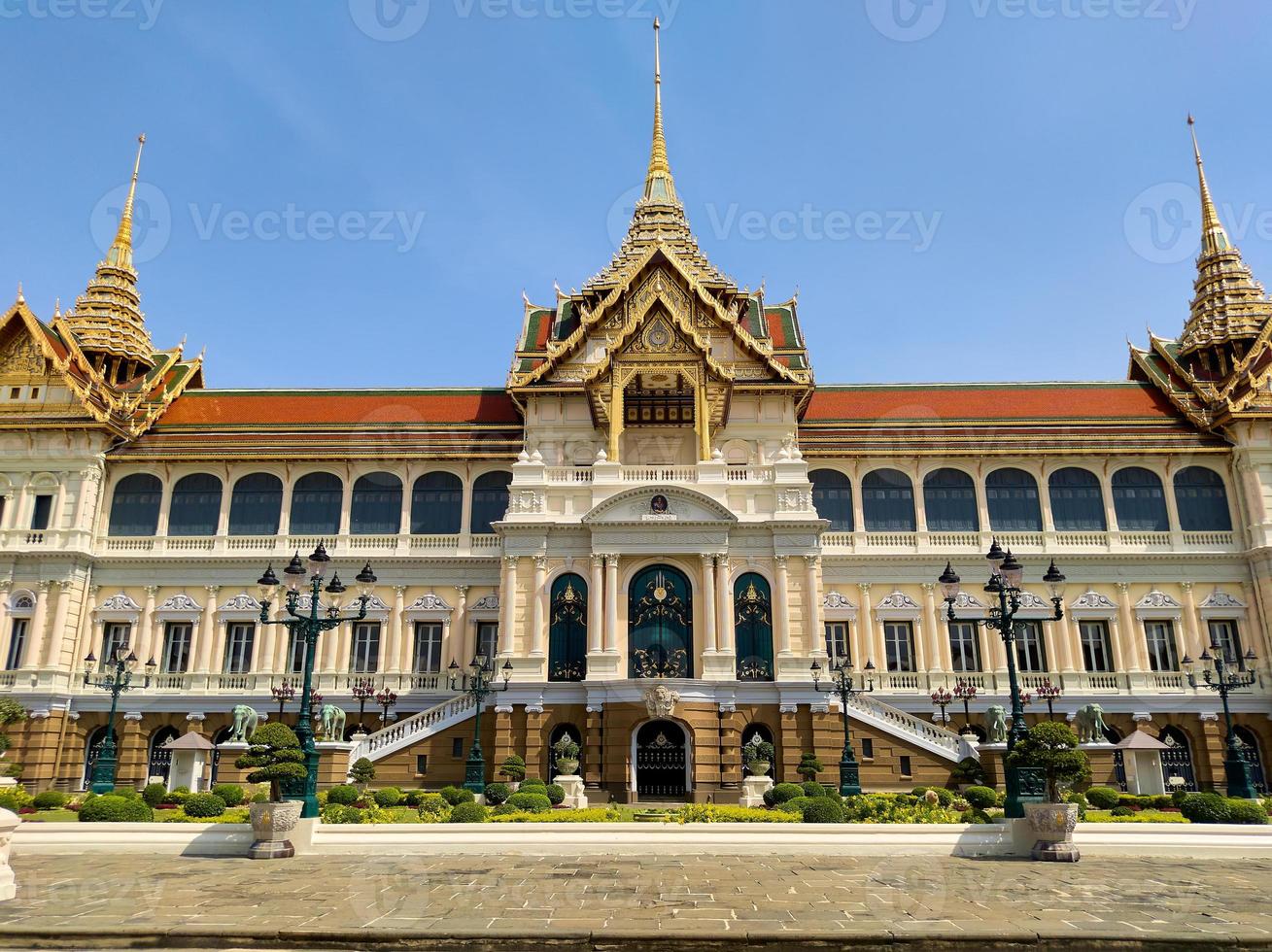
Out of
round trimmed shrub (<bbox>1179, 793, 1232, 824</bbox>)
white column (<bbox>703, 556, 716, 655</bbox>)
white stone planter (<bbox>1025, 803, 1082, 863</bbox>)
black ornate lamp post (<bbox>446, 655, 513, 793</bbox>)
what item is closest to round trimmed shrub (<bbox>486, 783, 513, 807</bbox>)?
black ornate lamp post (<bbox>446, 655, 513, 793</bbox>)

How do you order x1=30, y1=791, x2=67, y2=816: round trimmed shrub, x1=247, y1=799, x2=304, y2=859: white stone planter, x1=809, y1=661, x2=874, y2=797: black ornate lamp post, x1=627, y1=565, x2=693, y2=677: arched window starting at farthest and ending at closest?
x1=627, y1=565, x2=693, y2=677: arched window
x1=30, y1=791, x2=67, y2=816: round trimmed shrub
x1=809, y1=661, x2=874, y2=797: black ornate lamp post
x1=247, y1=799, x2=304, y2=859: white stone planter

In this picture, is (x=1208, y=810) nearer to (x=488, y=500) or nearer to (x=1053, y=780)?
(x=1053, y=780)

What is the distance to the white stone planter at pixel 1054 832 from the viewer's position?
1526 cm

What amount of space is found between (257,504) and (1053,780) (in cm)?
3034

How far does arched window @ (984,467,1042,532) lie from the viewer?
35.2 m

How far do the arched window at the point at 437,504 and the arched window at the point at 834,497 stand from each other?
45.7ft

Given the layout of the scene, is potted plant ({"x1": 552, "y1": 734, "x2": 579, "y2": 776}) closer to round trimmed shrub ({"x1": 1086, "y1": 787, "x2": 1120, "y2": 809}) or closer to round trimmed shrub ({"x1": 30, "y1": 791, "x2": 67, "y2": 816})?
round trimmed shrub ({"x1": 30, "y1": 791, "x2": 67, "y2": 816})

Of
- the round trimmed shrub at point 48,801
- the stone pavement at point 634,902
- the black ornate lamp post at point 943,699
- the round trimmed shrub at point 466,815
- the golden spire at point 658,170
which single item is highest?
the golden spire at point 658,170

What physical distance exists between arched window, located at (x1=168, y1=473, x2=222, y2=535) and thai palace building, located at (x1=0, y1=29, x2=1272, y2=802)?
0.34ft

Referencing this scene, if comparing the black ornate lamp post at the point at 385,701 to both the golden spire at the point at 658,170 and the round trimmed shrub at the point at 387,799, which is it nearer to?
the round trimmed shrub at the point at 387,799

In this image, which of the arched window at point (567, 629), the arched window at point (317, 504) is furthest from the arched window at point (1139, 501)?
the arched window at point (317, 504)

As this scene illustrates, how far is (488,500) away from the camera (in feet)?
118

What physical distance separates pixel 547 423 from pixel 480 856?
21.4m

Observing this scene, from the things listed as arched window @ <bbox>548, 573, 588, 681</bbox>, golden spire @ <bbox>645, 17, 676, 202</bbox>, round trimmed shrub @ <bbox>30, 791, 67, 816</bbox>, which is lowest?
round trimmed shrub @ <bbox>30, 791, 67, 816</bbox>
